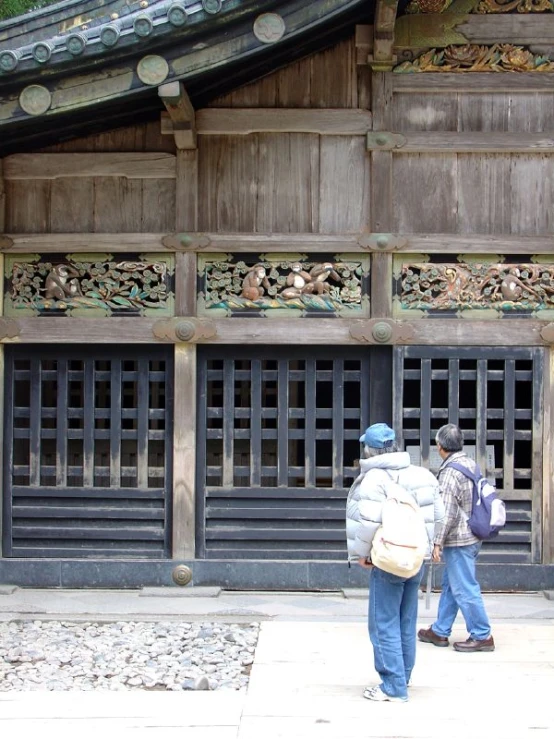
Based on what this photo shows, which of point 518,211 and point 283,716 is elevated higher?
point 518,211

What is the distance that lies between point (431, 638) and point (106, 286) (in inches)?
169

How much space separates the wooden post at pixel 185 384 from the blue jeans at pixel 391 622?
11.5 feet

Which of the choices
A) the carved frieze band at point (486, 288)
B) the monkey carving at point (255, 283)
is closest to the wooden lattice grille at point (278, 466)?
the monkey carving at point (255, 283)

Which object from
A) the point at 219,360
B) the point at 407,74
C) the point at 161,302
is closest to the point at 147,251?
the point at 161,302

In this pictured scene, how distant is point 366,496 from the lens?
5.80 metres

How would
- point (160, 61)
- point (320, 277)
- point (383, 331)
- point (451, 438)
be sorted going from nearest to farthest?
point (451, 438), point (160, 61), point (383, 331), point (320, 277)

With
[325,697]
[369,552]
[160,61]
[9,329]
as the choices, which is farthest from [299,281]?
[325,697]

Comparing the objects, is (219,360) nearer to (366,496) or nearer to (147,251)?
(147,251)

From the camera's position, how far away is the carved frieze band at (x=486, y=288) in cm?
907

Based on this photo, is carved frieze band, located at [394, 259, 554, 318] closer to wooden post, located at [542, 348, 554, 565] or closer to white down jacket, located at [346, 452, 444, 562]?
wooden post, located at [542, 348, 554, 565]

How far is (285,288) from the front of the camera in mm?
9148

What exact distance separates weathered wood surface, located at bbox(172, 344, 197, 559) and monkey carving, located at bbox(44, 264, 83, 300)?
111 centimetres

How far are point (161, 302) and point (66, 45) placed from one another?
2.44 metres

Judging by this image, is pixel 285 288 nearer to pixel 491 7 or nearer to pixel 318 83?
pixel 318 83
